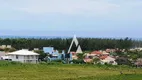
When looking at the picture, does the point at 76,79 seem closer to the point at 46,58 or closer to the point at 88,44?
the point at 46,58

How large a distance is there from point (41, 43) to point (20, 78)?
58.2 meters

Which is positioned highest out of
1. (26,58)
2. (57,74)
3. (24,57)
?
(24,57)

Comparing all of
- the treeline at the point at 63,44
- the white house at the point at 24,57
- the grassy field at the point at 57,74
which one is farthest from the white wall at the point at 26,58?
the treeline at the point at 63,44

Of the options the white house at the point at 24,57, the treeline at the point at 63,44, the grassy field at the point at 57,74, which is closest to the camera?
the grassy field at the point at 57,74

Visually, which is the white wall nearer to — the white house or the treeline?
the white house

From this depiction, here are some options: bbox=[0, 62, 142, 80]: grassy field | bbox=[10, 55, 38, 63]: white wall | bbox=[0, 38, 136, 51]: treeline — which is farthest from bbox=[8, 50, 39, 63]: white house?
bbox=[0, 38, 136, 51]: treeline

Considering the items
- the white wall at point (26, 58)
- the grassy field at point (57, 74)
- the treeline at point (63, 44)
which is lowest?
the grassy field at point (57, 74)

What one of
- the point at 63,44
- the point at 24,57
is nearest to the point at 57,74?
the point at 24,57

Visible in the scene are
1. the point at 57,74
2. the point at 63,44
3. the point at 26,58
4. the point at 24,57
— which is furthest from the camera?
the point at 63,44

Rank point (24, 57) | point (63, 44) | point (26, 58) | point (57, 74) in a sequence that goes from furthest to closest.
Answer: point (63, 44), point (26, 58), point (24, 57), point (57, 74)

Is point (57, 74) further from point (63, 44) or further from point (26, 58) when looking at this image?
point (63, 44)

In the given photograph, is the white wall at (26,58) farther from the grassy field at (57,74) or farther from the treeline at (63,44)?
the treeline at (63,44)

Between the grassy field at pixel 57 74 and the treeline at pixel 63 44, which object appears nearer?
the grassy field at pixel 57 74

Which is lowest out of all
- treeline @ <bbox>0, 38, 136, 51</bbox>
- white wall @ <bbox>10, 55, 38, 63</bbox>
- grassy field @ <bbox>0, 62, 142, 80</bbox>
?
grassy field @ <bbox>0, 62, 142, 80</bbox>
